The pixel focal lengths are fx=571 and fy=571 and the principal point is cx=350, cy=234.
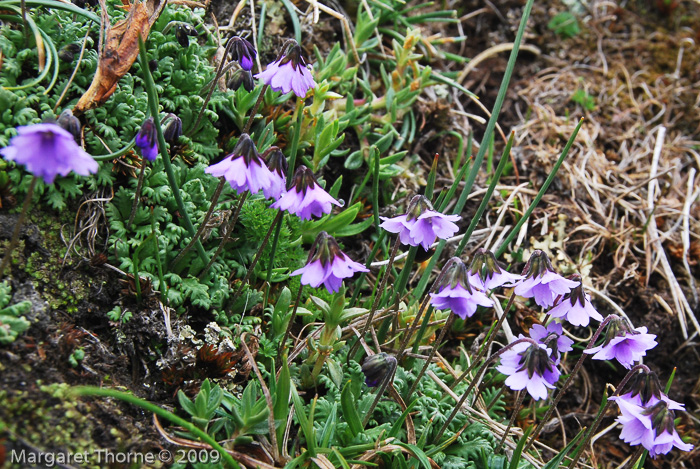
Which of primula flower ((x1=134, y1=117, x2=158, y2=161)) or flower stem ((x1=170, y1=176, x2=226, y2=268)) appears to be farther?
flower stem ((x1=170, y1=176, x2=226, y2=268))

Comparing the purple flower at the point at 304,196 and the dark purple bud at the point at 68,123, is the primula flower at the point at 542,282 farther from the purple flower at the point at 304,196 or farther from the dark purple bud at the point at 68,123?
the dark purple bud at the point at 68,123

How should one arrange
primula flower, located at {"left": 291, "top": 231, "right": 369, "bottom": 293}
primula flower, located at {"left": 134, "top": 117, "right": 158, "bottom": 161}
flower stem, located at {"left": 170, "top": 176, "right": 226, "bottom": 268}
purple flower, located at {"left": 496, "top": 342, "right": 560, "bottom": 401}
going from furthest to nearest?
flower stem, located at {"left": 170, "top": 176, "right": 226, "bottom": 268} < primula flower, located at {"left": 134, "top": 117, "right": 158, "bottom": 161} < primula flower, located at {"left": 291, "top": 231, "right": 369, "bottom": 293} < purple flower, located at {"left": 496, "top": 342, "right": 560, "bottom": 401}

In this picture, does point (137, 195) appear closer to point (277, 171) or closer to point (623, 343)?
point (277, 171)

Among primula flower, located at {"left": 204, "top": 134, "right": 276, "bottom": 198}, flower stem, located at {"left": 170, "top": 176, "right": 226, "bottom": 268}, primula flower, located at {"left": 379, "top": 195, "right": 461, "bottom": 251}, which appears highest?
primula flower, located at {"left": 204, "top": 134, "right": 276, "bottom": 198}

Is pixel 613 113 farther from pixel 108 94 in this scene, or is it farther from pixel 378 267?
pixel 108 94

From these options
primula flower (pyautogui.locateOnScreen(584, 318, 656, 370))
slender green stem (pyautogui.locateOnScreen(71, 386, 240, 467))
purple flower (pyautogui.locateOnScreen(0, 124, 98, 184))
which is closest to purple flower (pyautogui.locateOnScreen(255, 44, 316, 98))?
purple flower (pyautogui.locateOnScreen(0, 124, 98, 184))

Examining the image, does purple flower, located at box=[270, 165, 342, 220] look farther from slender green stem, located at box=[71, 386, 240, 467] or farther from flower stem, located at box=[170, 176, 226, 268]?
slender green stem, located at box=[71, 386, 240, 467]

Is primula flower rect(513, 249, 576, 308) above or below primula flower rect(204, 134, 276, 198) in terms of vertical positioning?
below
